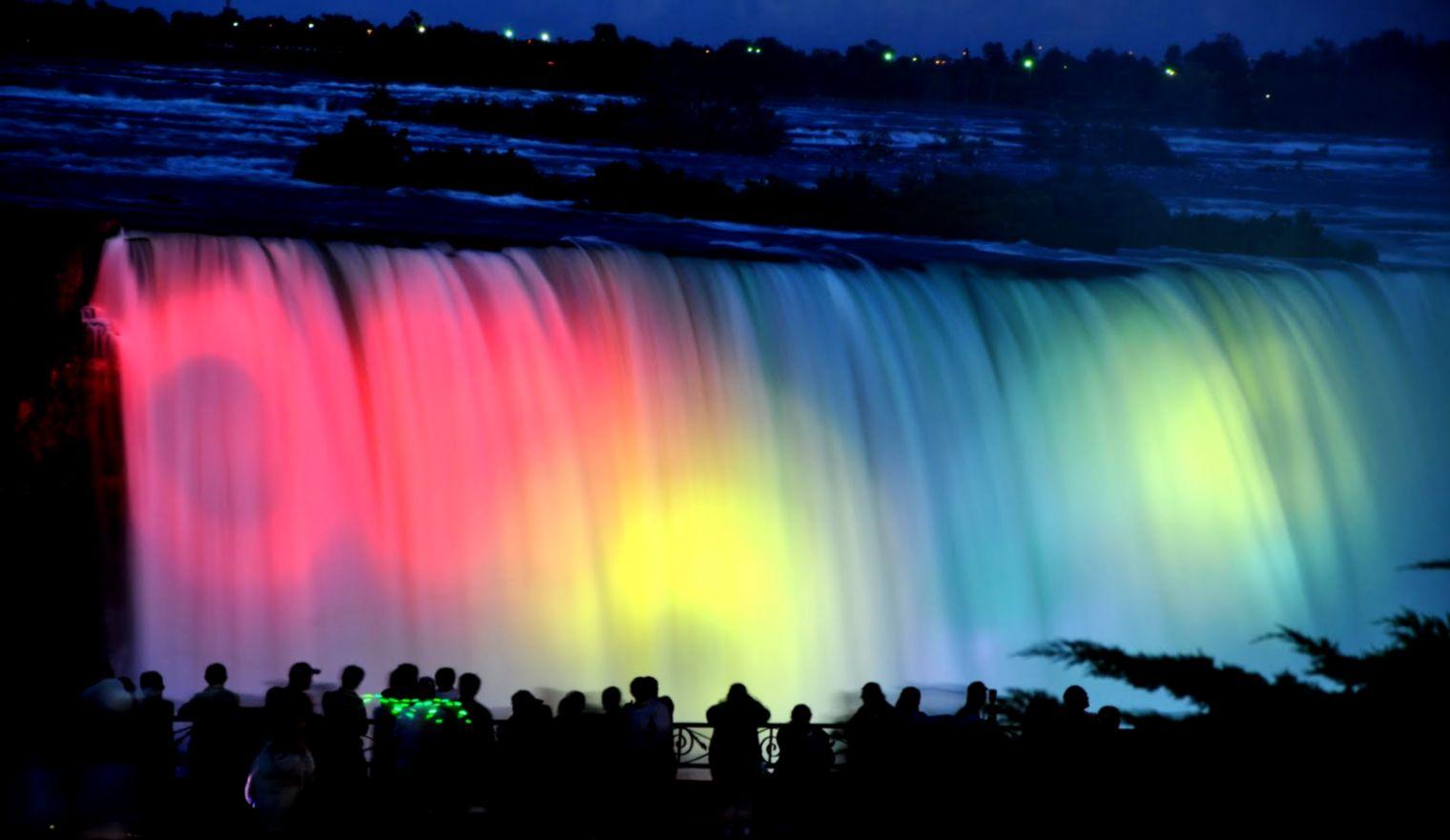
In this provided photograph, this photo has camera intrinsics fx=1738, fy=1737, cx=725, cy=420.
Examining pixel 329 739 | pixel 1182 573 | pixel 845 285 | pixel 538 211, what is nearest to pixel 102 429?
pixel 329 739

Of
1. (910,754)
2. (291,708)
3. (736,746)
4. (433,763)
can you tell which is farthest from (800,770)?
(910,754)

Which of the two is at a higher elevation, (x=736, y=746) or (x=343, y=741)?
(x=343, y=741)

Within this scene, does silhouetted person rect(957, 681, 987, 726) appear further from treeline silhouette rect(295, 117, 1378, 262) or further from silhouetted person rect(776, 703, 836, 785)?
treeline silhouette rect(295, 117, 1378, 262)

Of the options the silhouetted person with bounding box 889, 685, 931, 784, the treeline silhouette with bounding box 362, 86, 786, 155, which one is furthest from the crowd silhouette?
the treeline silhouette with bounding box 362, 86, 786, 155

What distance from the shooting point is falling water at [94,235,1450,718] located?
1391 centimetres

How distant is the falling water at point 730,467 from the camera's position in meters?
13.9

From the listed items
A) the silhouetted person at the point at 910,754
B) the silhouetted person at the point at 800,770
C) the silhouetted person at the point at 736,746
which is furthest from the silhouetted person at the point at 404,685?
the silhouetted person at the point at 910,754

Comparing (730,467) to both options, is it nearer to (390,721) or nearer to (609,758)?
(609,758)

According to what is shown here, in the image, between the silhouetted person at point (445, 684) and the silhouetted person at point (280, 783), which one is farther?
the silhouetted person at point (445, 684)

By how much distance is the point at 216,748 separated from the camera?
872 centimetres

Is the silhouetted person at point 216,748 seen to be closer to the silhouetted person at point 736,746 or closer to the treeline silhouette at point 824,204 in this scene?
the silhouetted person at point 736,746

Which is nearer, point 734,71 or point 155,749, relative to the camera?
point 155,749

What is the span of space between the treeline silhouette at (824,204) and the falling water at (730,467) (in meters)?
7.25

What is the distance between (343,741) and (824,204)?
70.7 ft
